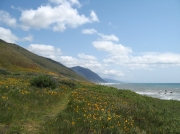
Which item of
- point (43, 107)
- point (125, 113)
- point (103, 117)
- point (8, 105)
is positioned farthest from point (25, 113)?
point (125, 113)

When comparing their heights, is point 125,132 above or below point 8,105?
below

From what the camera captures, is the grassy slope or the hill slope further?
the hill slope

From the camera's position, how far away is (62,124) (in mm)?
7461

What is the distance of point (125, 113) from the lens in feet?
37.2

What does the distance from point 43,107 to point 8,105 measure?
204 centimetres

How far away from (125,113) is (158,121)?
2.15 metres

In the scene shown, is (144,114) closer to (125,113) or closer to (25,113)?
(125,113)

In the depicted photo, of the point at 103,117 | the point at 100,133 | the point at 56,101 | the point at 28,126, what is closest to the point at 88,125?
the point at 100,133

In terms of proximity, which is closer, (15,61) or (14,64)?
(14,64)

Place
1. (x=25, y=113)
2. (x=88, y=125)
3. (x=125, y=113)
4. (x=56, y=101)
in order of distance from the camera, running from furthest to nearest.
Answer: (x=56, y=101), (x=125, y=113), (x=25, y=113), (x=88, y=125)

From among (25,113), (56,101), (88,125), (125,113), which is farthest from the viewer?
(56,101)

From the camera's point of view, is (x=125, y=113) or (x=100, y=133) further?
(x=125, y=113)

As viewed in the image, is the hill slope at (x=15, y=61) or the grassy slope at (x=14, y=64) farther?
the hill slope at (x=15, y=61)

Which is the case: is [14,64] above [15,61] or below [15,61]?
below
